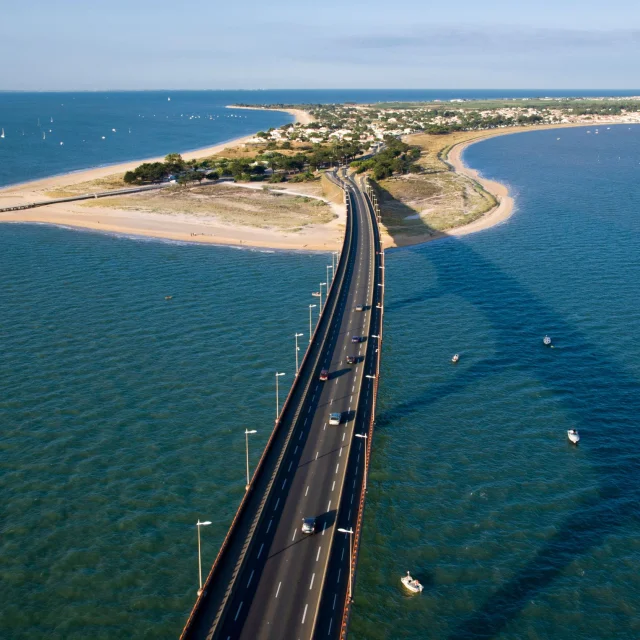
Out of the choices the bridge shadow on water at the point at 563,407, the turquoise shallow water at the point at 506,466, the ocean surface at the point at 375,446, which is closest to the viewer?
the turquoise shallow water at the point at 506,466

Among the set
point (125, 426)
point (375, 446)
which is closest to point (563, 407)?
point (375, 446)

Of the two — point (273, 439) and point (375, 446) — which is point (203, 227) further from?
point (273, 439)

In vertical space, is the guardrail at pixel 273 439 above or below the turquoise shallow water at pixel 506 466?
above

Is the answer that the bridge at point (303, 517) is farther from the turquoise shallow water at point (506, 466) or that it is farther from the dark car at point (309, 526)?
the turquoise shallow water at point (506, 466)

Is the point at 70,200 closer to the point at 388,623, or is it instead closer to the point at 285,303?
the point at 285,303

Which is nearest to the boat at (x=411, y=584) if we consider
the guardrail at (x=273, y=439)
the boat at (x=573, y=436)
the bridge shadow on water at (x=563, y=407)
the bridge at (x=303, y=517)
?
the bridge shadow on water at (x=563, y=407)

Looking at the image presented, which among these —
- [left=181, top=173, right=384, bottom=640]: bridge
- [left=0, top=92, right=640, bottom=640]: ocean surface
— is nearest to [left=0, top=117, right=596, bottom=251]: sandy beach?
[left=0, top=92, right=640, bottom=640]: ocean surface
